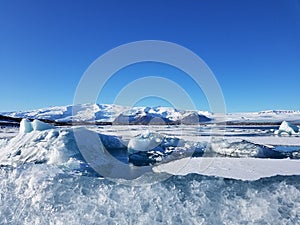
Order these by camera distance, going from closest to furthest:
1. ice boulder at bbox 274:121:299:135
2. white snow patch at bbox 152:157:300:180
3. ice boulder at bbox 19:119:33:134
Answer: white snow patch at bbox 152:157:300:180 → ice boulder at bbox 19:119:33:134 → ice boulder at bbox 274:121:299:135

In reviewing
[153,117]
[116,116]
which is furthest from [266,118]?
[116,116]

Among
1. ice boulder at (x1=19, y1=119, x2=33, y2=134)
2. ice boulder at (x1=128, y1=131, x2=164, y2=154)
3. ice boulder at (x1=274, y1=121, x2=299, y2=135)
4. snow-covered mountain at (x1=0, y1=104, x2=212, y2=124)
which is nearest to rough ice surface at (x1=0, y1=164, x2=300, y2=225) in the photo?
ice boulder at (x1=128, y1=131, x2=164, y2=154)

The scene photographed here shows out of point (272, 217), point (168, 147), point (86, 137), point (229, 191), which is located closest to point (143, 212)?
point (229, 191)

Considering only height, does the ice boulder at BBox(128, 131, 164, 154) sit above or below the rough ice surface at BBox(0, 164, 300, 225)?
above

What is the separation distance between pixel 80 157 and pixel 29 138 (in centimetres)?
173

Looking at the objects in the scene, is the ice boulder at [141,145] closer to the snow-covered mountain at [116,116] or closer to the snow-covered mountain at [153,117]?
the snow-covered mountain at [153,117]

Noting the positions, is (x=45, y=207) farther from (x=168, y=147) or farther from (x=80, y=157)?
(x=168, y=147)

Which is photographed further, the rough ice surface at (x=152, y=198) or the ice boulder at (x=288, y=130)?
the ice boulder at (x=288, y=130)

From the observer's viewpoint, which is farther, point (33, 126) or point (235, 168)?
point (33, 126)

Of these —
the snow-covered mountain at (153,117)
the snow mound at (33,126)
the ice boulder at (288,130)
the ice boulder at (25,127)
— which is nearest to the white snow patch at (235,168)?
the snow mound at (33,126)

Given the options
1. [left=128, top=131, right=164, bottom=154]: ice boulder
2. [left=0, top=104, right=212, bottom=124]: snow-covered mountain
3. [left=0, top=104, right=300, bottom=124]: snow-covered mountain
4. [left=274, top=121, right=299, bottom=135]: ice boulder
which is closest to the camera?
[left=128, top=131, right=164, bottom=154]: ice boulder

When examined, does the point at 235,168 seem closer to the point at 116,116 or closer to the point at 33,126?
the point at 33,126

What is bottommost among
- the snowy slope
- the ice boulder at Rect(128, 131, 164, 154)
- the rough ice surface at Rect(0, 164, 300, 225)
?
the rough ice surface at Rect(0, 164, 300, 225)

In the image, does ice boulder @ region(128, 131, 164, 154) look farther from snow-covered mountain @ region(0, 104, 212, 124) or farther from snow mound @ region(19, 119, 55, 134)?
snow-covered mountain @ region(0, 104, 212, 124)
